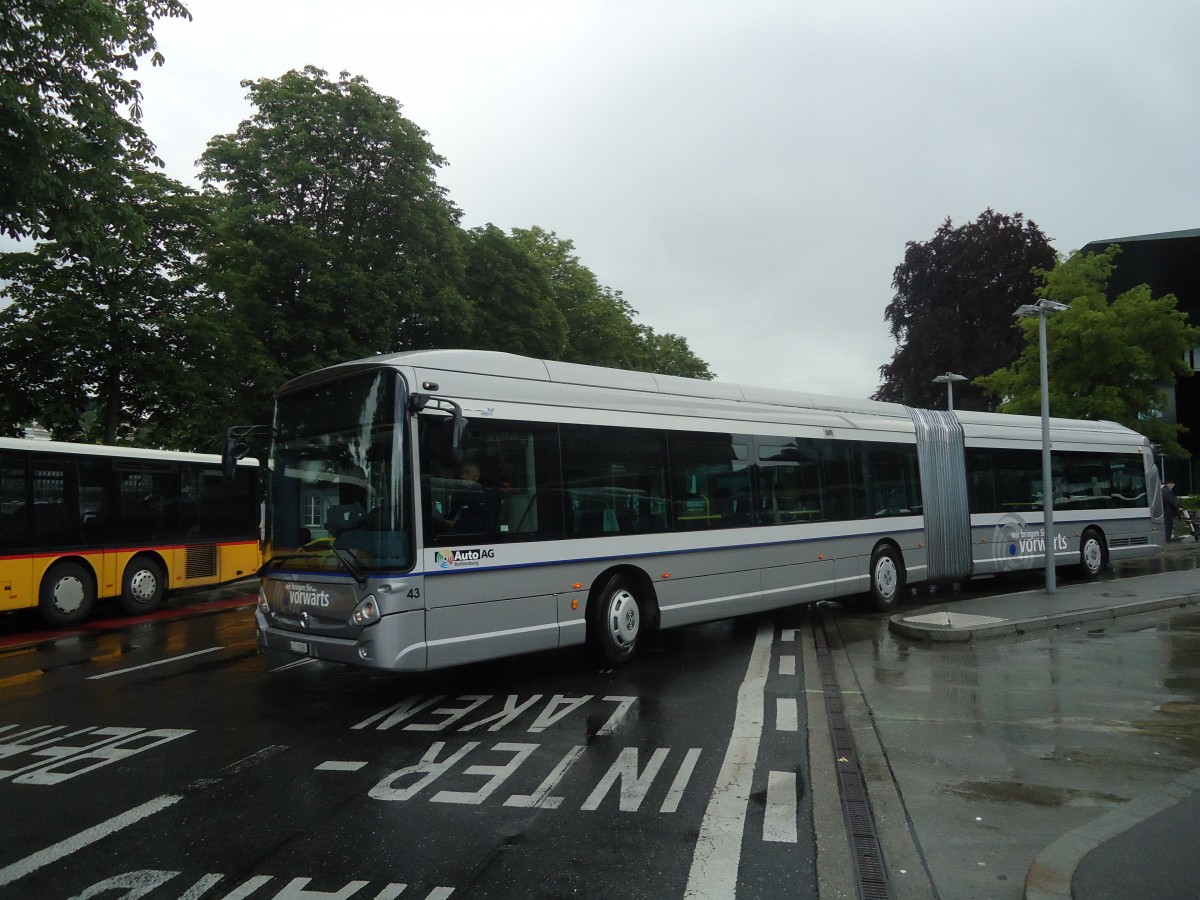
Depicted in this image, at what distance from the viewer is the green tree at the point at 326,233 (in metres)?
21.1

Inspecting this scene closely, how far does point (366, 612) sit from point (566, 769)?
7.87 ft

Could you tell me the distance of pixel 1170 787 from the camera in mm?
5527

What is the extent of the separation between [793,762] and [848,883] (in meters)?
1.97

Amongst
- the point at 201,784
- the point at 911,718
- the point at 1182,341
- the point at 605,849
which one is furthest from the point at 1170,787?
the point at 1182,341

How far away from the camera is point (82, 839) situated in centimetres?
488

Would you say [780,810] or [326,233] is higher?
[326,233]

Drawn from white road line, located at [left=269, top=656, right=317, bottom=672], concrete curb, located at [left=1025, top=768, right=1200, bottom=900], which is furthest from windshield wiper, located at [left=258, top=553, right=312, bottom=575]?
concrete curb, located at [left=1025, top=768, right=1200, bottom=900]

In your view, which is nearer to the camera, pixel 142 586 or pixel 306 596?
pixel 306 596

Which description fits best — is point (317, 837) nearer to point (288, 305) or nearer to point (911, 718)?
point (911, 718)

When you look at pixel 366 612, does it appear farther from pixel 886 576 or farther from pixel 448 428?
pixel 886 576

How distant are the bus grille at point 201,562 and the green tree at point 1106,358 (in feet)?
78.0

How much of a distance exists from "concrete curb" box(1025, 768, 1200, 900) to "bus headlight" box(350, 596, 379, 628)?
200 inches

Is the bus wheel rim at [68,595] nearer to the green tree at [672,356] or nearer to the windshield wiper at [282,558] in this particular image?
the windshield wiper at [282,558]

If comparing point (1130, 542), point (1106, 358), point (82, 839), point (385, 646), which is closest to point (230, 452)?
point (385, 646)
